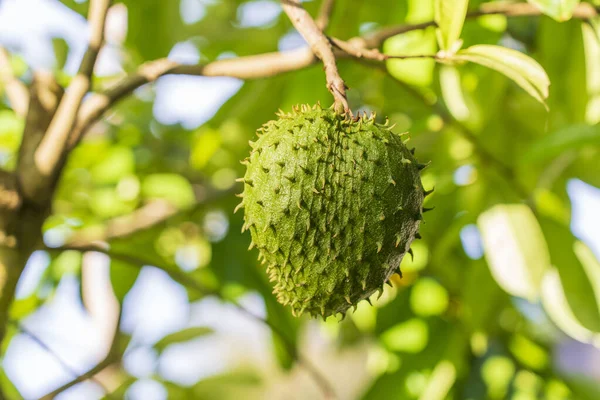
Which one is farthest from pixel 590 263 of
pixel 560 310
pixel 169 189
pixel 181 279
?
pixel 169 189

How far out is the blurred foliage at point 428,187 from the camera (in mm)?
1812

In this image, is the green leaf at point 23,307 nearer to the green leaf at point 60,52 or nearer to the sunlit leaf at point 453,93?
the green leaf at point 60,52

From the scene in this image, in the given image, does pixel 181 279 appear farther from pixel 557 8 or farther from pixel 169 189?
pixel 557 8

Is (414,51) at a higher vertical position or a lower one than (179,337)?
higher

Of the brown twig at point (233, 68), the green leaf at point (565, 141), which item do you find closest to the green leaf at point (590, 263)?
the green leaf at point (565, 141)

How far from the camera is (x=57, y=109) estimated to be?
5.29 ft

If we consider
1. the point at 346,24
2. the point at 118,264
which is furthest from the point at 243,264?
the point at 346,24

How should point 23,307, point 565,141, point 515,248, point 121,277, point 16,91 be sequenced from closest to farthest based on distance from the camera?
point 565,141 < point 16,91 < point 515,248 < point 121,277 < point 23,307

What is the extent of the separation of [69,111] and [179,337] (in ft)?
3.73

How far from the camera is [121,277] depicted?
2.45m

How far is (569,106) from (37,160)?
4.78ft

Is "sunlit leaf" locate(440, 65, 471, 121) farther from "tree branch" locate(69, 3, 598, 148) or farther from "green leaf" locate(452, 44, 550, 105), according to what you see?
"green leaf" locate(452, 44, 550, 105)

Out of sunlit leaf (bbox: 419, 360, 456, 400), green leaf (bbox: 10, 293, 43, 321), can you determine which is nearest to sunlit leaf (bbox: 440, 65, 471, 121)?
sunlit leaf (bbox: 419, 360, 456, 400)

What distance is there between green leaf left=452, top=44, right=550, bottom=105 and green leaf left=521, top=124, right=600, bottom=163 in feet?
1.50
